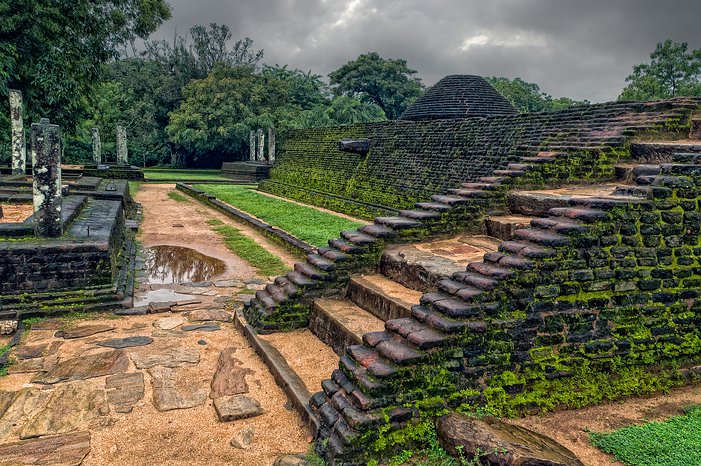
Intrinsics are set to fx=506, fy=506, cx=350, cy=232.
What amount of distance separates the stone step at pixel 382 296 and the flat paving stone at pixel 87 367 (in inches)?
94.4

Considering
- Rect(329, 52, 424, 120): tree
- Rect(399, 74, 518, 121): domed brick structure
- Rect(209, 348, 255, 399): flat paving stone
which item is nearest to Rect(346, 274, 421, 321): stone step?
Rect(209, 348, 255, 399): flat paving stone

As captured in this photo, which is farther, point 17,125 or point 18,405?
point 17,125

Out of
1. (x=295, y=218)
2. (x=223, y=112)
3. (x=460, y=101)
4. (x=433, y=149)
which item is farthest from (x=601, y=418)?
(x=223, y=112)

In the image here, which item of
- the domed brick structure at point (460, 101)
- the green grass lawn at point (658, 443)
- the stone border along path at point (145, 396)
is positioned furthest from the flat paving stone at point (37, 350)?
the domed brick structure at point (460, 101)

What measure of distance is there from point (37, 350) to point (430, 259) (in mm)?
4096

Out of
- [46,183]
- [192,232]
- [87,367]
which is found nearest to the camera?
[87,367]

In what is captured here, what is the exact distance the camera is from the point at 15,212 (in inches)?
380

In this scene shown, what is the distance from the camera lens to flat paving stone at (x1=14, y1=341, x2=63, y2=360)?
4941mm

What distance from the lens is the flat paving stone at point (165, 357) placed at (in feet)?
16.0

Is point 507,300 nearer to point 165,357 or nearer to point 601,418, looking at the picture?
point 601,418

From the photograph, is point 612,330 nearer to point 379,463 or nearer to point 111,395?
point 379,463

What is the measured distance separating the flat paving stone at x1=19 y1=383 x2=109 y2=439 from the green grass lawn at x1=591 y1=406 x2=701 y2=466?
3.68 meters

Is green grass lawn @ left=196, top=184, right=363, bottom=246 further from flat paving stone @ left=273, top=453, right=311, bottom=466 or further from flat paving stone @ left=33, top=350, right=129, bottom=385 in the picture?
flat paving stone @ left=273, top=453, right=311, bottom=466

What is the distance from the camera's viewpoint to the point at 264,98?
33.7 metres
